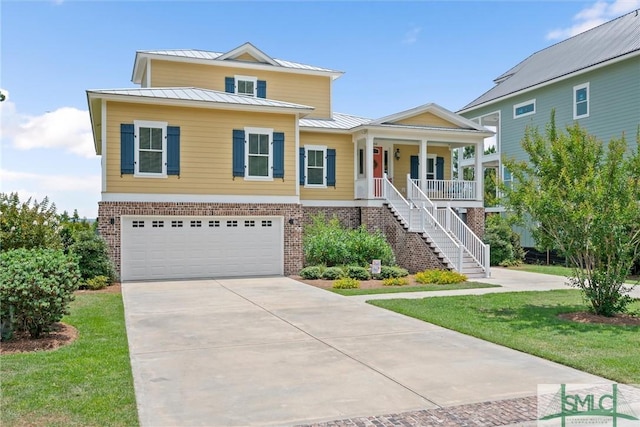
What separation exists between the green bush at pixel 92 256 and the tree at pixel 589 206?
11268mm

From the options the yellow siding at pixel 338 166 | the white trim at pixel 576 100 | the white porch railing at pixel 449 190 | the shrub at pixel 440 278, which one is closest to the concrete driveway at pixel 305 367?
the shrub at pixel 440 278

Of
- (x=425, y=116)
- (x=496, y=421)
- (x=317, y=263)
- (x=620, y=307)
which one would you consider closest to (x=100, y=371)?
(x=496, y=421)

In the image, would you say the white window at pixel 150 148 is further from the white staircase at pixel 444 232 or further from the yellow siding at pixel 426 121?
the yellow siding at pixel 426 121

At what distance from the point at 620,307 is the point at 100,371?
9359 mm

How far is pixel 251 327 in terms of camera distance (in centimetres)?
951

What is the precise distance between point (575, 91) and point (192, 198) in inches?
681

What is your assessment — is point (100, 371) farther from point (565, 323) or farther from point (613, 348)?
point (565, 323)

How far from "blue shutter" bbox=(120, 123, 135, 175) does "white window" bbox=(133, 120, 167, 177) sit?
150mm

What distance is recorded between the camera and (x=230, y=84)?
898 inches

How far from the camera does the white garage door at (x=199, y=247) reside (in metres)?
17.0

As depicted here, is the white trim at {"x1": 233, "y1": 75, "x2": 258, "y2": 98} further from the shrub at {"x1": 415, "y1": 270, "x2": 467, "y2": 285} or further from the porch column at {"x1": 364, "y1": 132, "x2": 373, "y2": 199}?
the shrub at {"x1": 415, "y1": 270, "x2": 467, "y2": 285}

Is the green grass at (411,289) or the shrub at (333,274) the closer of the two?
the green grass at (411,289)

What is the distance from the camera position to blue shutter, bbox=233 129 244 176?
18.1m

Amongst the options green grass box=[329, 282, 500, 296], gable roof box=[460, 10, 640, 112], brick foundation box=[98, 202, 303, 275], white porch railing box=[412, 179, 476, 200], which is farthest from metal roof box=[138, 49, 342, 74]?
green grass box=[329, 282, 500, 296]
